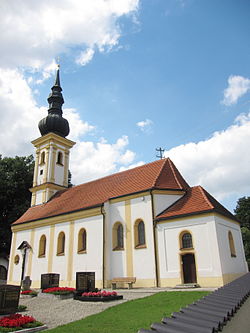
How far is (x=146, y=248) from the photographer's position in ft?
62.7

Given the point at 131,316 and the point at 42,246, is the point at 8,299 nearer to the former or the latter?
the point at 131,316

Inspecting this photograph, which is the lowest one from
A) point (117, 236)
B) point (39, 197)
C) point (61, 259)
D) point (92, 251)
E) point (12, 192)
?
point (61, 259)

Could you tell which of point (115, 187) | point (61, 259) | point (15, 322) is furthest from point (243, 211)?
point (15, 322)

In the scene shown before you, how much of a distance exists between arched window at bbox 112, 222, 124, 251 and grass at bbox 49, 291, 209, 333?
323 inches

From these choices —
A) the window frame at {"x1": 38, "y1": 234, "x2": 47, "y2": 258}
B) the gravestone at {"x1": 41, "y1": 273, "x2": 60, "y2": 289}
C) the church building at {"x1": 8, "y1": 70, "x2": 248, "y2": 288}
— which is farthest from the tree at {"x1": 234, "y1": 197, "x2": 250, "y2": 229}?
the gravestone at {"x1": 41, "y1": 273, "x2": 60, "y2": 289}

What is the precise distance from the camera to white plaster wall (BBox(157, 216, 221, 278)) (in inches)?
653

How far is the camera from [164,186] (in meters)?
20.9

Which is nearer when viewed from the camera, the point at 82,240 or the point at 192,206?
the point at 192,206

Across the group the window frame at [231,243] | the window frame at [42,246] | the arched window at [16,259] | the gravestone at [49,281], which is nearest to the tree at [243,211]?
the window frame at [231,243]

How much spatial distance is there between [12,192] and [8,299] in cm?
2713

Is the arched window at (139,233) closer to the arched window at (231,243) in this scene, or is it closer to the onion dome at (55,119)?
the arched window at (231,243)

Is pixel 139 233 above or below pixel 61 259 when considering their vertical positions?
above

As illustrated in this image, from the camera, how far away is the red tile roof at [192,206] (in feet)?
58.0

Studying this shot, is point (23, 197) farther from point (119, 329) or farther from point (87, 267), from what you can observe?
point (119, 329)
